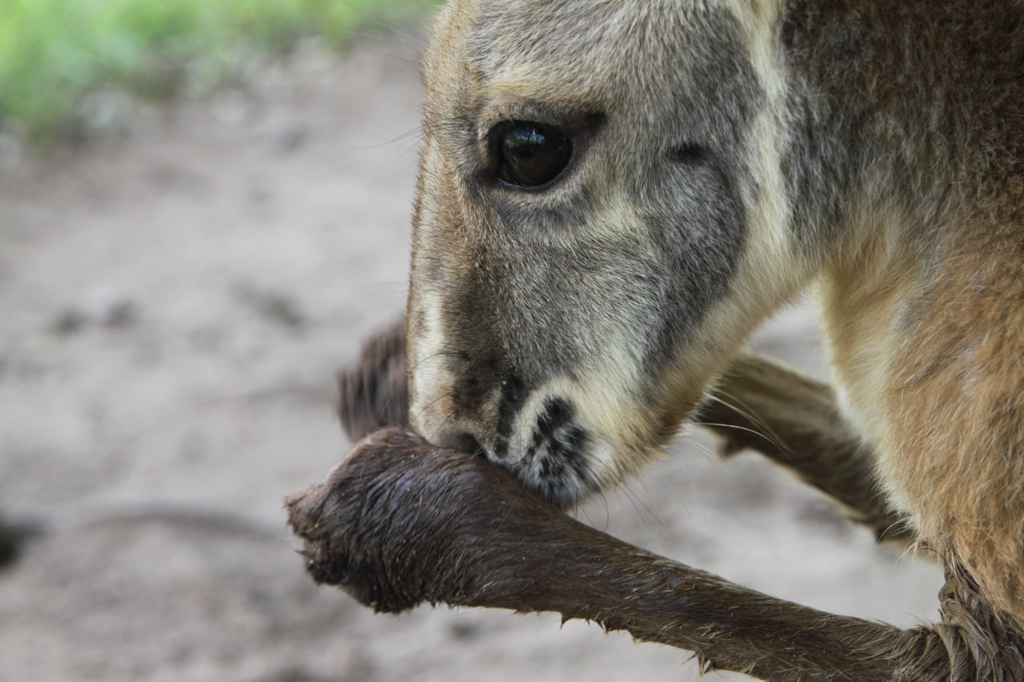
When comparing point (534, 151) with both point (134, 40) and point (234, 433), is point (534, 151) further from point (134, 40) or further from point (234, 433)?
point (134, 40)

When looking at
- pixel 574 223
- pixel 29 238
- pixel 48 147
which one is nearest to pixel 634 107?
pixel 574 223

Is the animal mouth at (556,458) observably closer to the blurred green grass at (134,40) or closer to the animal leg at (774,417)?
the animal leg at (774,417)

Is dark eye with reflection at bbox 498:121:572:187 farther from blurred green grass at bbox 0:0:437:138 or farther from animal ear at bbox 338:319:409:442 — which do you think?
blurred green grass at bbox 0:0:437:138

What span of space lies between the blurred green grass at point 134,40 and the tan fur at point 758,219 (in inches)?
206

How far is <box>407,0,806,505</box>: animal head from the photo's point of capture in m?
1.95

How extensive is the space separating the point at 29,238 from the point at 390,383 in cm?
452

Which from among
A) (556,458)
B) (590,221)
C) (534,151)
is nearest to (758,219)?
(590,221)

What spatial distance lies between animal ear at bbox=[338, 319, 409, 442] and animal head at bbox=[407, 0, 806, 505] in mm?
556

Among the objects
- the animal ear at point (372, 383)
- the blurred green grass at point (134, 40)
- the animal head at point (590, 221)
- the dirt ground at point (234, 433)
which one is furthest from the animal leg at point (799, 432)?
the blurred green grass at point (134, 40)

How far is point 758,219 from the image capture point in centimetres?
203

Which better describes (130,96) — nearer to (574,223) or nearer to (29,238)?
(29,238)

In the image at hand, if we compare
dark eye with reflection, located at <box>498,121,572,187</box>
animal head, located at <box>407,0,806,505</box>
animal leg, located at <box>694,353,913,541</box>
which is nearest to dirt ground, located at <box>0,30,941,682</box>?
animal leg, located at <box>694,353,913,541</box>

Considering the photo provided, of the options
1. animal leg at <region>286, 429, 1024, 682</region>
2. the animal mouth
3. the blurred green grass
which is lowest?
animal leg at <region>286, 429, 1024, 682</region>

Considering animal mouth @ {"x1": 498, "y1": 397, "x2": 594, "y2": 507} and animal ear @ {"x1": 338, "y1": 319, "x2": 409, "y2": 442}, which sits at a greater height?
animal ear @ {"x1": 338, "y1": 319, "x2": 409, "y2": 442}
